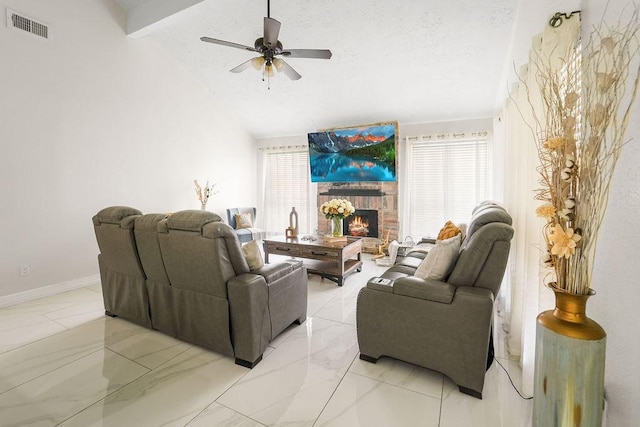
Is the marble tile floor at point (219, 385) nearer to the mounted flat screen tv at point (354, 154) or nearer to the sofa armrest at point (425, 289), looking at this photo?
the sofa armrest at point (425, 289)

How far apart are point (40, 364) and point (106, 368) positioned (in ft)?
1.81

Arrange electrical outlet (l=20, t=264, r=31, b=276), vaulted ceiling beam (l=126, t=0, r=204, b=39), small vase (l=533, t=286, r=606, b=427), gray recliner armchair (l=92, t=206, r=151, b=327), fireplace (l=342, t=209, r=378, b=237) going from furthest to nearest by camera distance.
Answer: fireplace (l=342, t=209, r=378, b=237) < vaulted ceiling beam (l=126, t=0, r=204, b=39) < electrical outlet (l=20, t=264, r=31, b=276) < gray recliner armchair (l=92, t=206, r=151, b=327) < small vase (l=533, t=286, r=606, b=427)

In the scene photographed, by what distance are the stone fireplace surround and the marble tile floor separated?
11.1ft

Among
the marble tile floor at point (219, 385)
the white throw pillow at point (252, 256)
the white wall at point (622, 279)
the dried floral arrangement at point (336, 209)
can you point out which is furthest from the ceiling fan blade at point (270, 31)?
the marble tile floor at point (219, 385)

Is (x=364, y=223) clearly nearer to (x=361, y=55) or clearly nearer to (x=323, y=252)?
(x=323, y=252)

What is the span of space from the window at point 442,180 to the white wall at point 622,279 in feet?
14.2

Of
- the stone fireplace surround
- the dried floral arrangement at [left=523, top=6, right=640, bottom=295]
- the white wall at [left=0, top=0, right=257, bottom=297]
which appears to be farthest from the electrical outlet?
the dried floral arrangement at [left=523, top=6, right=640, bottom=295]

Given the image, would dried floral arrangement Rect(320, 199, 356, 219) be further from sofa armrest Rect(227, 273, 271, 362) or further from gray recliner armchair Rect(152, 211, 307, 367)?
sofa armrest Rect(227, 273, 271, 362)

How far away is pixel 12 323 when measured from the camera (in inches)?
113

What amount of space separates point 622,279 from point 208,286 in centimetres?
232

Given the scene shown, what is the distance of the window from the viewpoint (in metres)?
5.34

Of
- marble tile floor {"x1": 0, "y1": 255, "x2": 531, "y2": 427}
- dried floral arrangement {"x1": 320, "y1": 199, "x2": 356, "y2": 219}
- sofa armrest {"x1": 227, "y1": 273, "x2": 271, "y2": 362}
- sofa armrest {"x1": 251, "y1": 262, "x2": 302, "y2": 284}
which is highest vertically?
dried floral arrangement {"x1": 320, "y1": 199, "x2": 356, "y2": 219}

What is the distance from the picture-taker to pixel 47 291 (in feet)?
11.9

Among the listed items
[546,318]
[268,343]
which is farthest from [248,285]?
[546,318]
